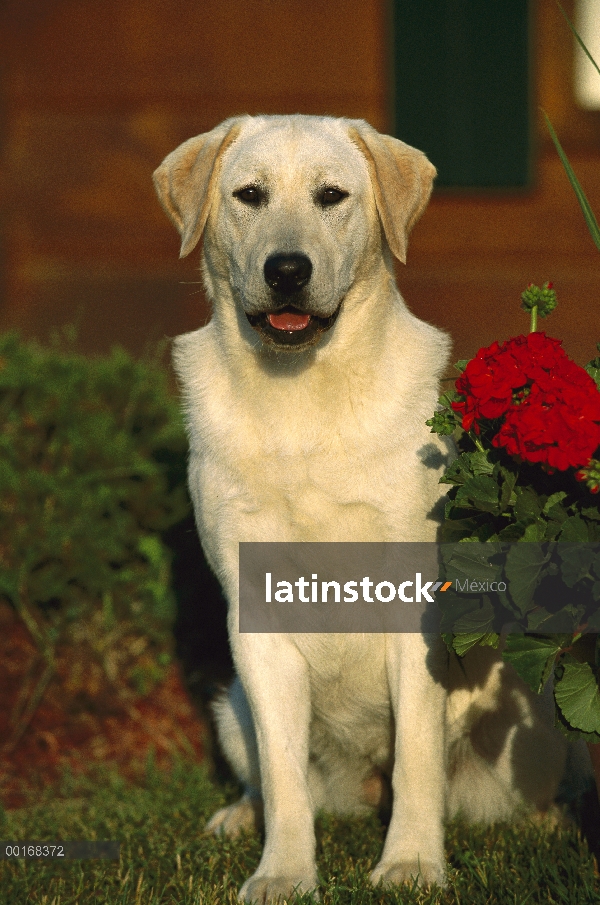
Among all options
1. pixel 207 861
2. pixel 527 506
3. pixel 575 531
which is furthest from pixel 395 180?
pixel 207 861

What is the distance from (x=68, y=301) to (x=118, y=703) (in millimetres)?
4008

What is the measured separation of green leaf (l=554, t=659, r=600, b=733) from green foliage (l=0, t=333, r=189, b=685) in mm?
2353

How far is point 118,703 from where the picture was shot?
4.77 meters

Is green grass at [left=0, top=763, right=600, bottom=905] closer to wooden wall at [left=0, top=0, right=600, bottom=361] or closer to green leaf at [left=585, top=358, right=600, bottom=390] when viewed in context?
green leaf at [left=585, top=358, right=600, bottom=390]

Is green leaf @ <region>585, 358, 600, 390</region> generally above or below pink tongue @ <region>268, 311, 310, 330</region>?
below

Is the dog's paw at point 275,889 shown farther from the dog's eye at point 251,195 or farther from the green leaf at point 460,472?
the dog's eye at point 251,195

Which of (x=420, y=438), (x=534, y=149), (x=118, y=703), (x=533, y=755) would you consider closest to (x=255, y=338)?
(x=420, y=438)

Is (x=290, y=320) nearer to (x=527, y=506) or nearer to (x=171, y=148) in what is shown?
(x=527, y=506)

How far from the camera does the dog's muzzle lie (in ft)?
10.6

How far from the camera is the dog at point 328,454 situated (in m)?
3.29

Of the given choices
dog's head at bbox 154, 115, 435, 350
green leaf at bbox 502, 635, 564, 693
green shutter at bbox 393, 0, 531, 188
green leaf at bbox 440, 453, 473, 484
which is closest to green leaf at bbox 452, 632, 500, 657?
green leaf at bbox 502, 635, 564, 693

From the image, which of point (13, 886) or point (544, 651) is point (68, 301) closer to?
point (13, 886)

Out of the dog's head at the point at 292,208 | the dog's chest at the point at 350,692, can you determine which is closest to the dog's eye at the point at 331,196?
the dog's head at the point at 292,208

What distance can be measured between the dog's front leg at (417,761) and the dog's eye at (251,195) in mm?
1311
